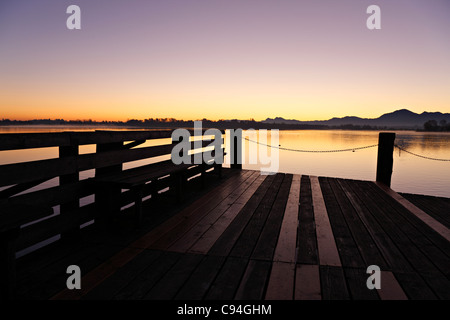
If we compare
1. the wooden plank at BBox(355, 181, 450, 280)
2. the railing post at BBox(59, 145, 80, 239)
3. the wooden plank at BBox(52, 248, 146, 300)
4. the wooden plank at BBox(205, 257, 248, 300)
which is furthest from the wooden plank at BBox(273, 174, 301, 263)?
the railing post at BBox(59, 145, 80, 239)

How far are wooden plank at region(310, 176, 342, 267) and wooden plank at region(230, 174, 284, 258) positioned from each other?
78 cm

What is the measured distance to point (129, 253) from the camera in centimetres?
316

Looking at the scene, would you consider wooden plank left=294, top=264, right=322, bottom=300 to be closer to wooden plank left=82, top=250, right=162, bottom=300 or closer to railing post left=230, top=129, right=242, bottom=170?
wooden plank left=82, top=250, right=162, bottom=300

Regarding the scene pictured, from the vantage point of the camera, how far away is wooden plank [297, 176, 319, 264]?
3139 mm

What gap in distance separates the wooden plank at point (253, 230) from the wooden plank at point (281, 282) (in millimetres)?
407

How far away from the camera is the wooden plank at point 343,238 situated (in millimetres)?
3049

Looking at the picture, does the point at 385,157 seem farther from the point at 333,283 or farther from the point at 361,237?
the point at 333,283

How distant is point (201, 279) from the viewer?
103 inches

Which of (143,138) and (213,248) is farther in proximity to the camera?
(143,138)

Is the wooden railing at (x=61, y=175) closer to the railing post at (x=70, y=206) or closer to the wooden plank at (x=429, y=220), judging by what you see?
the railing post at (x=70, y=206)

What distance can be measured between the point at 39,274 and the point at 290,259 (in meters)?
2.50

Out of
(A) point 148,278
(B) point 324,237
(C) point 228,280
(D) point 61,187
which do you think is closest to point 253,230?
(B) point 324,237
